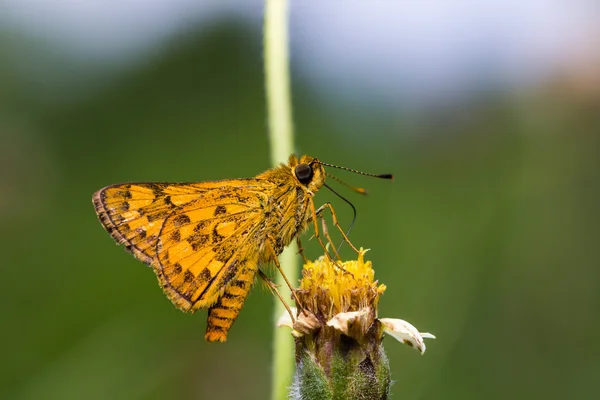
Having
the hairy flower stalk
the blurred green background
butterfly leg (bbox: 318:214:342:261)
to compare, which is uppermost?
butterfly leg (bbox: 318:214:342:261)

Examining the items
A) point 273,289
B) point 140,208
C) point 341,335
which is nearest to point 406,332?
point 341,335

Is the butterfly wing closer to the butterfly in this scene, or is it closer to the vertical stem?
the butterfly

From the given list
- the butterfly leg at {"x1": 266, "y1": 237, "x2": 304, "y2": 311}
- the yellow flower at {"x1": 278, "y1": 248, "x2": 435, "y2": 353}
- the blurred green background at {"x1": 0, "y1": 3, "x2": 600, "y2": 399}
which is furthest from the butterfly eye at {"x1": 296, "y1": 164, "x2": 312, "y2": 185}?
the blurred green background at {"x1": 0, "y1": 3, "x2": 600, "y2": 399}

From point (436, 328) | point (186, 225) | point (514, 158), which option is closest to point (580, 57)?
point (514, 158)

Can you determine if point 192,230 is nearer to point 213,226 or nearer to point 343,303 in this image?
point 213,226

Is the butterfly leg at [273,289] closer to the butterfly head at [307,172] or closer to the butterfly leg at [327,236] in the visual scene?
the butterfly leg at [327,236]

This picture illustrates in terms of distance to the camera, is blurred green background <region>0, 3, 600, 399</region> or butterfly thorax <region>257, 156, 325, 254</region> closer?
butterfly thorax <region>257, 156, 325, 254</region>

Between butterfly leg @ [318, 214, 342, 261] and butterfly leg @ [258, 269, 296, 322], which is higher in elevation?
butterfly leg @ [318, 214, 342, 261]
